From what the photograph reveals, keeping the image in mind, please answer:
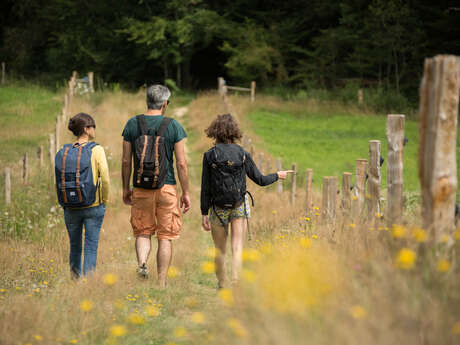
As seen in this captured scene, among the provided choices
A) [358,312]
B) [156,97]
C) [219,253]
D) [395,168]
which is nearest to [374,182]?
[395,168]

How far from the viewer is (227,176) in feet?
15.3

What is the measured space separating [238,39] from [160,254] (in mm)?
30728

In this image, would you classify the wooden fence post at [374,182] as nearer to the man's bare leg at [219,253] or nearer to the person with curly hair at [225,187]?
the person with curly hair at [225,187]

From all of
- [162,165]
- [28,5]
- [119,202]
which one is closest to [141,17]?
[28,5]

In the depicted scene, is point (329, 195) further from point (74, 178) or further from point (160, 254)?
point (74, 178)

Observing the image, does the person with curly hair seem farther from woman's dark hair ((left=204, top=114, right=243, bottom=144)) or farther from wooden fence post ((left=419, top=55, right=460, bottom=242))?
wooden fence post ((left=419, top=55, right=460, bottom=242))

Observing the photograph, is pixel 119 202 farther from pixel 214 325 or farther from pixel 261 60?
pixel 261 60

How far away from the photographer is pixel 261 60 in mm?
32344

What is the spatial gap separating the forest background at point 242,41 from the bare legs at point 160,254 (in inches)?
878

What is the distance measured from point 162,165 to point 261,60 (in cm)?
2851

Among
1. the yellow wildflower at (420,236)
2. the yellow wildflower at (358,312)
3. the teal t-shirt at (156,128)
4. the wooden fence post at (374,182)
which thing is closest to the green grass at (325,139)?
the wooden fence post at (374,182)

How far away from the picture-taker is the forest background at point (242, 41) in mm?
28312

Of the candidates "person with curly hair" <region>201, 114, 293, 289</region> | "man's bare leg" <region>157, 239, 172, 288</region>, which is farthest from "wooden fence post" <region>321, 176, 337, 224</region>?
"man's bare leg" <region>157, 239, 172, 288</region>

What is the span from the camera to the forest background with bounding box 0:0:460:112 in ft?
92.9
